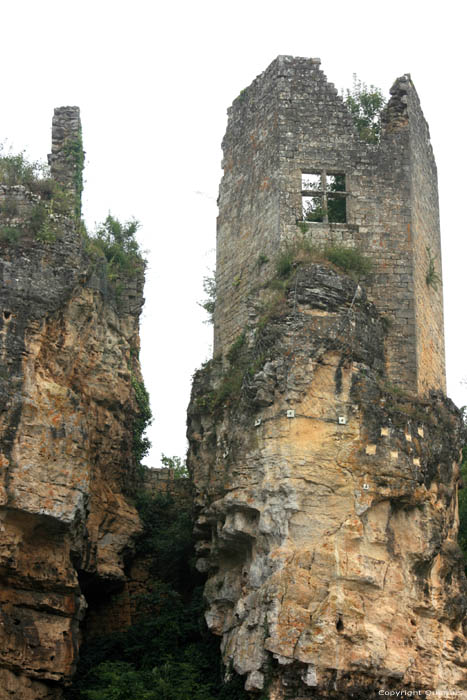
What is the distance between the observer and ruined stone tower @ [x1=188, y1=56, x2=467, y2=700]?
1836 cm

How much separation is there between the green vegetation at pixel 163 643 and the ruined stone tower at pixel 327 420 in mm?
656

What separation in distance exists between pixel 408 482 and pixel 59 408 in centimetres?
584

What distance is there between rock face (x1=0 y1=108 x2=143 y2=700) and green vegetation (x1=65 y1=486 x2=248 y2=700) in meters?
0.61

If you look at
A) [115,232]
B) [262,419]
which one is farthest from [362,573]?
[115,232]

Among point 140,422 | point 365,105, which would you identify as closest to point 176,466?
point 140,422

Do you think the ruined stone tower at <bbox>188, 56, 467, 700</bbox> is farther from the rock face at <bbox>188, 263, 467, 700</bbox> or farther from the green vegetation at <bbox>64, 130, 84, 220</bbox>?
the green vegetation at <bbox>64, 130, 84, 220</bbox>

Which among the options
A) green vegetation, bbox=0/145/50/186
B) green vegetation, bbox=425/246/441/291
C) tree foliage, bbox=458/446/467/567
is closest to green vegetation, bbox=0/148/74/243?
green vegetation, bbox=0/145/50/186

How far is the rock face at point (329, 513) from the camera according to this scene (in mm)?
18141

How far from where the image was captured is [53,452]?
1983cm

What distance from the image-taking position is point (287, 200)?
21.8 metres

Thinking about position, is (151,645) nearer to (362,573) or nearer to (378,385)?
(362,573)

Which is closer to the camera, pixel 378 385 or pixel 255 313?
pixel 378 385

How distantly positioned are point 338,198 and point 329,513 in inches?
251

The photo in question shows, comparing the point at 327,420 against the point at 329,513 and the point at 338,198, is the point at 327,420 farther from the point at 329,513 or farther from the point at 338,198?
the point at 338,198
